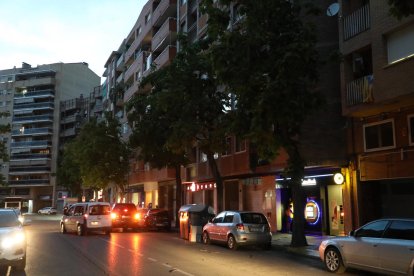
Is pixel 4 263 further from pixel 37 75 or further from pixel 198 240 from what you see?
pixel 37 75

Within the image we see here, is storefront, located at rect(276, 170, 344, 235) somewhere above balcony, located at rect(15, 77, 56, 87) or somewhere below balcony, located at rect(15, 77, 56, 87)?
below

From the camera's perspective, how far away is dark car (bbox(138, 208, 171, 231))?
3191 cm

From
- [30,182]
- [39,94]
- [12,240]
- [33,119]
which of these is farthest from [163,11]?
[30,182]

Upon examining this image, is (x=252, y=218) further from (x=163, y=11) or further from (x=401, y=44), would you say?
(x=163, y=11)

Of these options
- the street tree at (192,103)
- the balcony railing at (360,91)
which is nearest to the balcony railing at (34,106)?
the street tree at (192,103)

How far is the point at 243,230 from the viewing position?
19.1 m

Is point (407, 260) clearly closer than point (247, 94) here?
Yes

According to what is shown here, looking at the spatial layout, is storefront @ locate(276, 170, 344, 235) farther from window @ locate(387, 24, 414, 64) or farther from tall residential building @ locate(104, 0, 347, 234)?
window @ locate(387, 24, 414, 64)

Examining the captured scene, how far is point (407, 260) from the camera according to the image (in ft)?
34.6

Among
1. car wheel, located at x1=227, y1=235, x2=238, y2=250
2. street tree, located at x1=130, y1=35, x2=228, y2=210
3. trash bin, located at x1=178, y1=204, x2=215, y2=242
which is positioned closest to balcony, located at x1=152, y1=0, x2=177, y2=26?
street tree, located at x1=130, y1=35, x2=228, y2=210

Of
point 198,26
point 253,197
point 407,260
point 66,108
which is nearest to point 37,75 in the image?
point 66,108

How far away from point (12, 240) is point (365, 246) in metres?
8.74

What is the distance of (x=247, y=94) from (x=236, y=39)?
2130mm

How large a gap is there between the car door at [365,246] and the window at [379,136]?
27.1 feet
